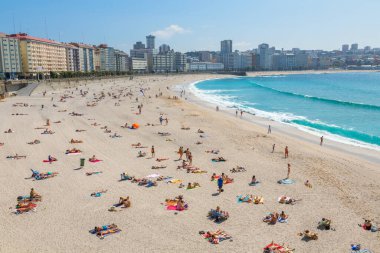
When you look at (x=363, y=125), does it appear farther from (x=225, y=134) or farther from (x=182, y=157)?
(x=182, y=157)

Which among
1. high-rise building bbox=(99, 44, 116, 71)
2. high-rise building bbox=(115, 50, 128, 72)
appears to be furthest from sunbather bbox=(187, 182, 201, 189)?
high-rise building bbox=(115, 50, 128, 72)

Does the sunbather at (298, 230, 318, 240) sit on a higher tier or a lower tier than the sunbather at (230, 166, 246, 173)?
lower

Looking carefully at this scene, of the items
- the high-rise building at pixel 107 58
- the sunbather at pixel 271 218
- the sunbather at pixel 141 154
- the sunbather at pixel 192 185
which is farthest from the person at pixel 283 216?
the high-rise building at pixel 107 58

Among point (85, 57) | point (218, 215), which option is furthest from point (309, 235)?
point (85, 57)

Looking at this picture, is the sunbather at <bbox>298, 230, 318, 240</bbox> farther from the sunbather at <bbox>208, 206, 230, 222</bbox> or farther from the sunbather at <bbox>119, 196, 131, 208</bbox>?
the sunbather at <bbox>119, 196, 131, 208</bbox>

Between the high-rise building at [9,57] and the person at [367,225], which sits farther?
the high-rise building at [9,57]

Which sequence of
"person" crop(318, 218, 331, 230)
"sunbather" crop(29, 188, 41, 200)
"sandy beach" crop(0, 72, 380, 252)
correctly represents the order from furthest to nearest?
"sunbather" crop(29, 188, 41, 200)
"person" crop(318, 218, 331, 230)
"sandy beach" crop(0, 72, 380, 252)

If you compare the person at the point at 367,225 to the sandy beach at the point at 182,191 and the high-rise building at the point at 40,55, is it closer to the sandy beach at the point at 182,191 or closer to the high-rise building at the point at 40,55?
the sandy beach at the point at 182,191
